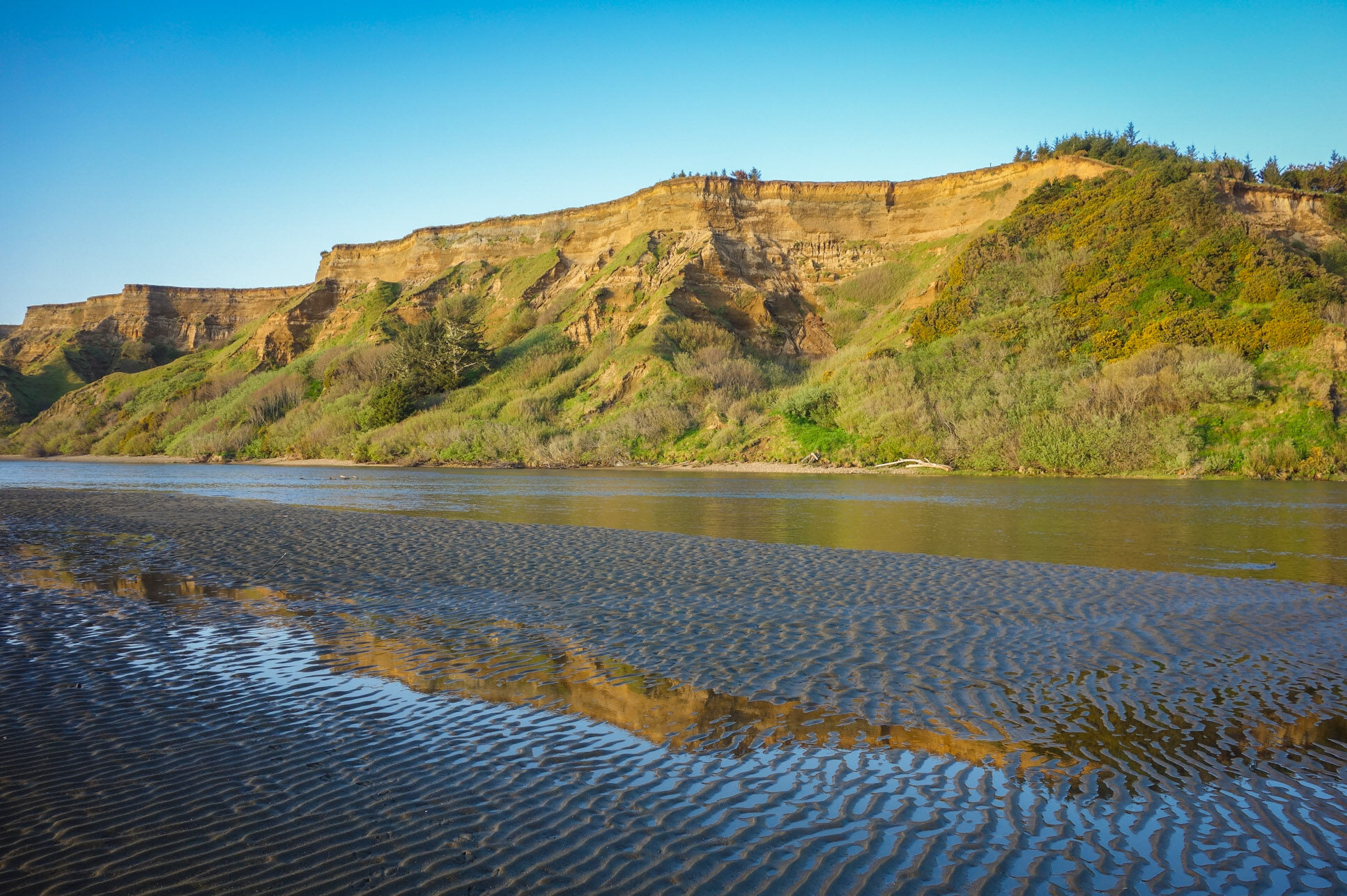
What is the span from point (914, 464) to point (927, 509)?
1519 centimetres

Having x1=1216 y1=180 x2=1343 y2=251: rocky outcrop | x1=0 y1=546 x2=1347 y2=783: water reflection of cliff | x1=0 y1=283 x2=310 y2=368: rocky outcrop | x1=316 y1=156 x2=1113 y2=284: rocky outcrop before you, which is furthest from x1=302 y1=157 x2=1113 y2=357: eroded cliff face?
x1=0 y1=546 x2=1347 y2=783: water reflection of cliff

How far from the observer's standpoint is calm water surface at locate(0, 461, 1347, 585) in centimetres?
1221

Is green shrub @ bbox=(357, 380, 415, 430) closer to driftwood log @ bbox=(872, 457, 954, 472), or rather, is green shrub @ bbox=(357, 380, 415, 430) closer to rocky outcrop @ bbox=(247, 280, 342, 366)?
rocky outcrop @ bbox=(247, 280, 342, 366)

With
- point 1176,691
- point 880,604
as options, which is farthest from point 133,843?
point 880,604

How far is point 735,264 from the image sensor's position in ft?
188

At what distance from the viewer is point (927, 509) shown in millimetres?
18344

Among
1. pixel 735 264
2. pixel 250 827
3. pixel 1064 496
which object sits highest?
pixel 735 264

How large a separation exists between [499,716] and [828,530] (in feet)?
33.9

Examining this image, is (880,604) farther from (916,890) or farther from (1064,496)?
(1064,496)

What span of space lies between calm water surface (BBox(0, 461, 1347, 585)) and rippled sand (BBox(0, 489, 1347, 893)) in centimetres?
263

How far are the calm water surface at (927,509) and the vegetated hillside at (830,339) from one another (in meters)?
4.35

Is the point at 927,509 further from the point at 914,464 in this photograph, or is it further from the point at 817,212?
the point at 817,212

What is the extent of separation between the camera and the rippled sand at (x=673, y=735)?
3404mm

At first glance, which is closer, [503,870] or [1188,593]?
[503,870]
